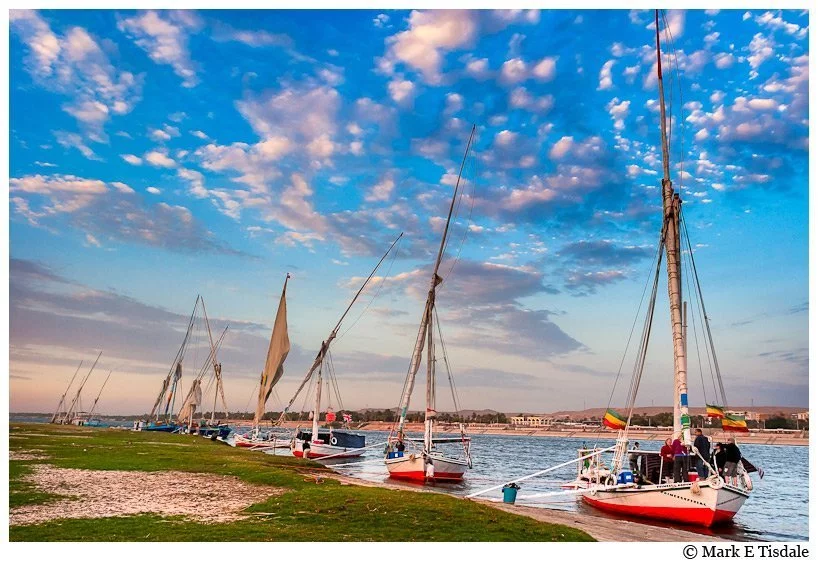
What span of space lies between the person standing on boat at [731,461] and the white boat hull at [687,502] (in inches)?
23.5

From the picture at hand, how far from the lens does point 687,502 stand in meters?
25.0

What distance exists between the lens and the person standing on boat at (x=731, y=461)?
25688 mm

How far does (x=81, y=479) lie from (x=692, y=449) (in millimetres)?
26080

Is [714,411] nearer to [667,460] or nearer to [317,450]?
[667,460]

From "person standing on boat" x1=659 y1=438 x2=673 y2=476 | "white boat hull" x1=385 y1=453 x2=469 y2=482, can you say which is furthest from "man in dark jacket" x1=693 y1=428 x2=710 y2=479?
"white boat hull" x1=385 y1=453 x2=469 y2=482

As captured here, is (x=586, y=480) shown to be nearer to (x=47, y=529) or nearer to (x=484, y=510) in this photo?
(x=484, y=510)

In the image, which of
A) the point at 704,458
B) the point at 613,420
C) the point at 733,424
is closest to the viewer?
the point at 704,458

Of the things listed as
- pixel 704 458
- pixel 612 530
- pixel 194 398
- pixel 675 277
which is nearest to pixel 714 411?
pixel 704 458

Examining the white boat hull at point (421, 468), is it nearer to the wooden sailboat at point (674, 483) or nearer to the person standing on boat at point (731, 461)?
the wooden sailboat at point (674, 483)

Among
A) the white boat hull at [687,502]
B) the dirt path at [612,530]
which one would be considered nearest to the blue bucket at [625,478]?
the white boat hull at [687,502]

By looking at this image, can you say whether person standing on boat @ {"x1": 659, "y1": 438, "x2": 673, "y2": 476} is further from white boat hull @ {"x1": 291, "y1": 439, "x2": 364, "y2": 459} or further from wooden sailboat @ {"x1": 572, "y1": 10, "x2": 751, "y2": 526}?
white boat hull @ {"x1": 291, "y1": 439, "x2": 364, "y2": 459}

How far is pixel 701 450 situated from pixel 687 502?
218 cm

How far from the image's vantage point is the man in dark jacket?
25047 mm
